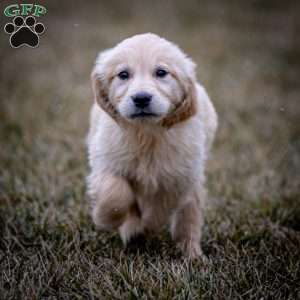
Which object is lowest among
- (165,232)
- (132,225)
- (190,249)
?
(165,232)

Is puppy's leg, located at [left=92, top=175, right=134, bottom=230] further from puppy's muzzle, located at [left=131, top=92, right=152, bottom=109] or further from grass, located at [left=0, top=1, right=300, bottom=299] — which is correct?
puppy's muzzle, located at [left=131, top=92, right=152, bottom=109]

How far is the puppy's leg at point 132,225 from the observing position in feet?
11.9

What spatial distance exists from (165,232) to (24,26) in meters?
1.74

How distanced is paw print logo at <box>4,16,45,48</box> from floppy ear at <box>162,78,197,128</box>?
970 millimetres

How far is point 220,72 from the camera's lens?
9.30 m

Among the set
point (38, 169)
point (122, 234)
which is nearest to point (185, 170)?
point (122, 234)

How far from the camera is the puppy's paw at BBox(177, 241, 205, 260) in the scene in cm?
355

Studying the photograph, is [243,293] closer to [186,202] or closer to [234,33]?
[186,202]

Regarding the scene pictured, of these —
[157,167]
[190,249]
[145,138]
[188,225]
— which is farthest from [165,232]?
[145,138]

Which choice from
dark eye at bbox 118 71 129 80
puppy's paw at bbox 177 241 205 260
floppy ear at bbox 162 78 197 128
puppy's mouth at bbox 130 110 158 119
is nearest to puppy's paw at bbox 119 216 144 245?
puppy's paw at bbox 177 241 205 260

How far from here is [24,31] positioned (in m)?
3.52

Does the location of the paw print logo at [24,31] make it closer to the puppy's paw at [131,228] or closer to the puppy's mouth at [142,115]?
the puppy's mouth at [142,115]

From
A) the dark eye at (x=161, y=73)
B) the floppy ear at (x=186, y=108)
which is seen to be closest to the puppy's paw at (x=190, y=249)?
the floppy ear at (x=186, y=108)

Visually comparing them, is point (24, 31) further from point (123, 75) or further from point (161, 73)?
point (161, 73)
